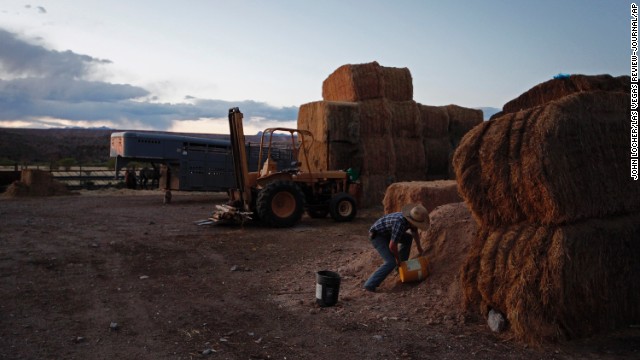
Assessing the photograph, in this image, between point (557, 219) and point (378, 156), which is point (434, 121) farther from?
point (557, 219)

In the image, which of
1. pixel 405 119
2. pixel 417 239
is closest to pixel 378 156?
pixel 405 119

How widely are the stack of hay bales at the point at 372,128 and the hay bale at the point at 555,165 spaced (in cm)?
1073

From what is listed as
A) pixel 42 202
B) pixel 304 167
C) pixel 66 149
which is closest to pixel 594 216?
pixel 304 167

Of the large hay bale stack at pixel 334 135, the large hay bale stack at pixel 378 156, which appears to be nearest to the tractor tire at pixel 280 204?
the large hay bale stack at pixel 334 135

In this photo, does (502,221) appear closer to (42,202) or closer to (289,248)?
(289,248)

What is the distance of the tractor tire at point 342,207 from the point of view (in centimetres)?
1394

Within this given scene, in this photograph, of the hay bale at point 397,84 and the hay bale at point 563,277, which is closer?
the hay bale at point 563,277

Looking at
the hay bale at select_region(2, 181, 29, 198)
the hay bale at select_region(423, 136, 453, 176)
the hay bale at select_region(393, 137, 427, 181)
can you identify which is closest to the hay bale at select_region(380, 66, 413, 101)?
the hay bale at select_region(393, 137, 427, 181)

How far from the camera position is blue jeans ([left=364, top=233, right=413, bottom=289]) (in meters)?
6.76

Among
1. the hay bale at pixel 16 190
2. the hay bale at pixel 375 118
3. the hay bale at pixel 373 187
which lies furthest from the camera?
the hay bale at pixel 16 190

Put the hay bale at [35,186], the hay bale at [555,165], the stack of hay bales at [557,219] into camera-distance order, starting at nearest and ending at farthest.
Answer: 1. the stack of hay bales at [557,219]
2. the hay bale at [555,165]
3. the hay bale at [35,186]

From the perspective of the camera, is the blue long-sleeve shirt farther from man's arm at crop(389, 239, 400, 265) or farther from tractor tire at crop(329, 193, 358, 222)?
tractor tire at crop(329, 193, 358, 222)

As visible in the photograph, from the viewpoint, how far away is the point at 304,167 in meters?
17.4

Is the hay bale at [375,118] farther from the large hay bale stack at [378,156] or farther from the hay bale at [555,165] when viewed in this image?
the hay bale at [555,165]
